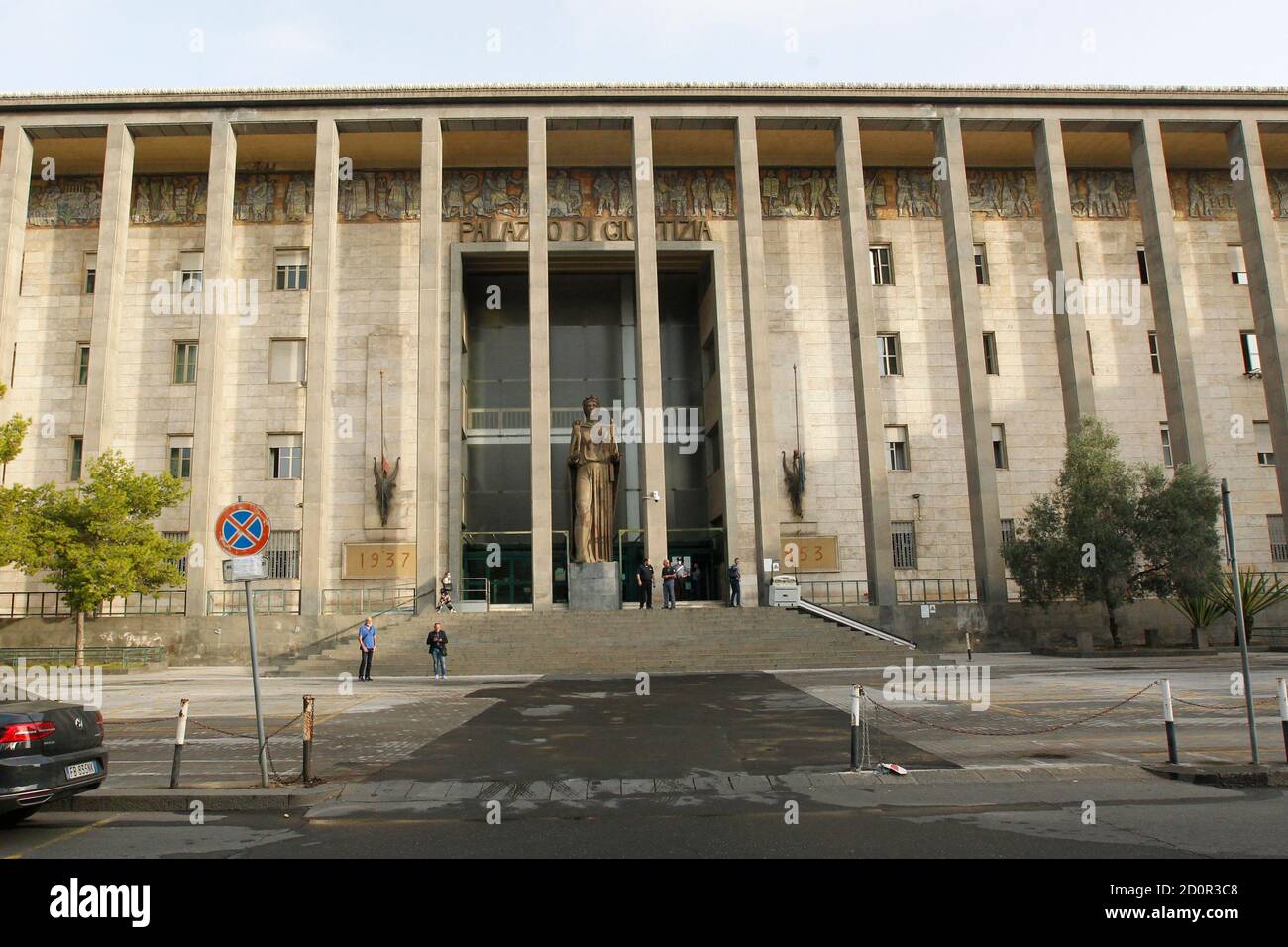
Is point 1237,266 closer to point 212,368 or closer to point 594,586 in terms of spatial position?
point 594,586

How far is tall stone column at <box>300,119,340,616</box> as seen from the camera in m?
31.9

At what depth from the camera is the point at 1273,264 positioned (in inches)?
1378

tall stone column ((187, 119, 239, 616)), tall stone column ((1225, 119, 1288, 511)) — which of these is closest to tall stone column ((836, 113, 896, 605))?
tall stone column ((1225, 119, 1288, 511))

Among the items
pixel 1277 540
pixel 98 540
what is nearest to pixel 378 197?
pixel 98 540

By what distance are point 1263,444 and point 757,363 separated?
72.9 feet

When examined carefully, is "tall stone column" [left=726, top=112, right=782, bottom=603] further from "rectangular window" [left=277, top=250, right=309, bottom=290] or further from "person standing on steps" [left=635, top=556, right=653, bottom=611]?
"rectangular window" [left=277, top=250, right=309, bottom=290]

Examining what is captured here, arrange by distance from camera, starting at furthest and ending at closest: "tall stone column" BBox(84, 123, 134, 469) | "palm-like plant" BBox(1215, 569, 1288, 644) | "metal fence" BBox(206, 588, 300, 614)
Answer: "tall stone column" BBox(84, 123, 134, 469) < "metal fence" BBox(206, 588, 300, 614) < "palm-like plant" BBox(1215, 569, 1288, 644)

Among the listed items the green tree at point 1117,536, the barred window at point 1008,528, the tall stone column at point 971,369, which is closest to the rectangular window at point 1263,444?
the barred window at point 1008,528

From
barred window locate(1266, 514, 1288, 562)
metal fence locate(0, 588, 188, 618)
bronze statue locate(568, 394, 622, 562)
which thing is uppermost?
bronze statue locate(568, 394, 622, 562)

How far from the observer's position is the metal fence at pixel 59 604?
1297 inches

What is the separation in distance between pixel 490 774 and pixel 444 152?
1314 inches

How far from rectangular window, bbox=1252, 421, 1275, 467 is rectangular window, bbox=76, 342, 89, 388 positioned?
48.6m
